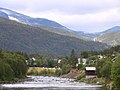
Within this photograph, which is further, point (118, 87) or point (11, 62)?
point (11, 62)

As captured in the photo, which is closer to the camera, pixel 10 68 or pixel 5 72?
pixel 5 72

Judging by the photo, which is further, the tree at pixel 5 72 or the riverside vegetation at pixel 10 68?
the riverside vegetation at pixel 10 68

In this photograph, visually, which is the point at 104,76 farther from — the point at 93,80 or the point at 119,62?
the point at 119,62

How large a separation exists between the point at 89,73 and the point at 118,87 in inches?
3429

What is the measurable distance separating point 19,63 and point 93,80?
35191 mm

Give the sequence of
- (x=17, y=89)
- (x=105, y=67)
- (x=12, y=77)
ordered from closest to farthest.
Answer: (x=17, y=89)
(x=105, y=67)
(x=12, y=77)

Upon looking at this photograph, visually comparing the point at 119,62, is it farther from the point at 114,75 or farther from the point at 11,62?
the point at 11,62

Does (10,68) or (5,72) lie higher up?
(10,68)

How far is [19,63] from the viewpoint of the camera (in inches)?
7618

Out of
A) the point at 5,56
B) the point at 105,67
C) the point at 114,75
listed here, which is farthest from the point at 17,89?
the point at 5,56

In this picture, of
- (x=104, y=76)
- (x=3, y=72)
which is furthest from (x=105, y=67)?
(x=3, y=72)

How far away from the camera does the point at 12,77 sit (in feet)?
574

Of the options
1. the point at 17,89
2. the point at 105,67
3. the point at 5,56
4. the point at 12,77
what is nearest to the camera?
the point at 17,89

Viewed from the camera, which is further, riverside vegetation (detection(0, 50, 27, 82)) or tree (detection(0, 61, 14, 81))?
riverside vegetation (detection(0, 50, 27, 82))
